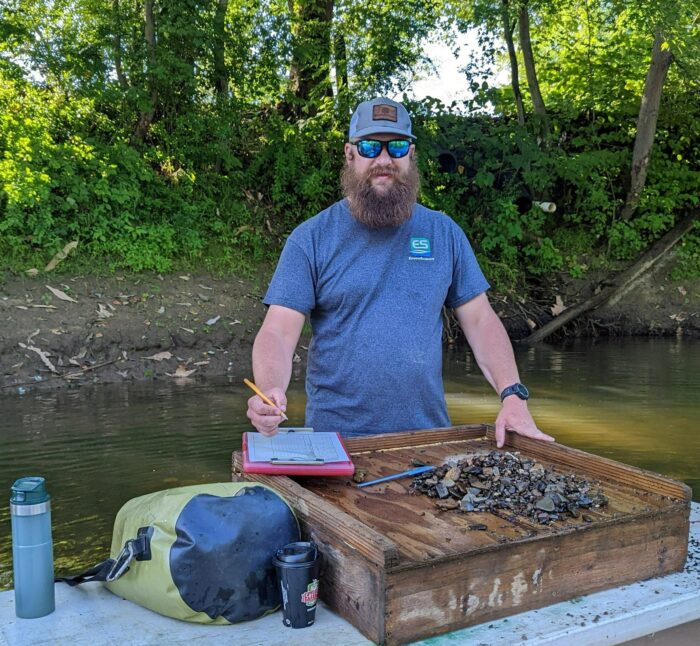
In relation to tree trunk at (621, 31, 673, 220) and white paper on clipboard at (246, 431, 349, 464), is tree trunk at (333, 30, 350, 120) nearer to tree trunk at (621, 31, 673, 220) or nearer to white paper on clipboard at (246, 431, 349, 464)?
tree trunk at (621, 31, 673, 220)

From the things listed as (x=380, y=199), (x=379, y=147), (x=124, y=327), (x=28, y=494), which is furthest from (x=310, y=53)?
(x=28, y=494)

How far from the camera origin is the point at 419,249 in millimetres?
2797

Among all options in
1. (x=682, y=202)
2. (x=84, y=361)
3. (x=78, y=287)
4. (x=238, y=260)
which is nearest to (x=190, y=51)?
A: (x=238, y=260)

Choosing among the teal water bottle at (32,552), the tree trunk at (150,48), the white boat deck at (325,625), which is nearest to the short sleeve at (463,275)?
the white boat deck at (325,625)

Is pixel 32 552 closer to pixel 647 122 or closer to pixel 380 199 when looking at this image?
pixel 380 199

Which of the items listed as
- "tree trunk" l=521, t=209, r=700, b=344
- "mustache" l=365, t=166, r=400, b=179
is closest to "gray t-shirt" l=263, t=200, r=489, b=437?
"mustache" l=365, t=166, r=400, b=179

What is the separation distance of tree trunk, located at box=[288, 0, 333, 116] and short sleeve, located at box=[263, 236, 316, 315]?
359 inches

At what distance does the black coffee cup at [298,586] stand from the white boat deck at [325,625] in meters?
0.03

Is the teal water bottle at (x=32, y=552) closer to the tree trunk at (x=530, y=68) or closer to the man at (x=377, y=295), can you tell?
the man at (x=377, y=295)

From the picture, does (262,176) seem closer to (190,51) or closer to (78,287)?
(190,51)

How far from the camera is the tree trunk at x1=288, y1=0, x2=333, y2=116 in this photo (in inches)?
445

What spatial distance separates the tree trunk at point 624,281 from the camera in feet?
38.4

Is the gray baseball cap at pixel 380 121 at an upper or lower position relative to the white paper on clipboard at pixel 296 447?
upper

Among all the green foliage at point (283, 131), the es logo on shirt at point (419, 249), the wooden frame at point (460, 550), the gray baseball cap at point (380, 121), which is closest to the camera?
the wooden frame at point (460, 550)
